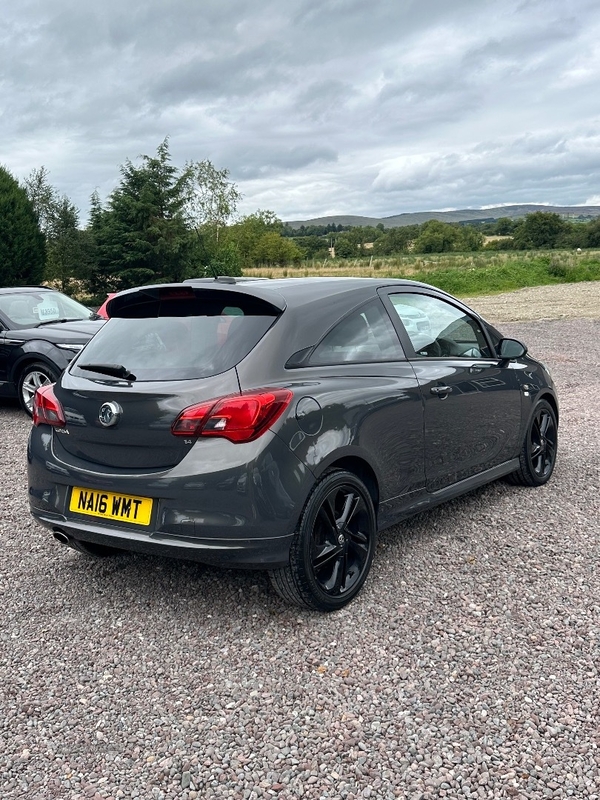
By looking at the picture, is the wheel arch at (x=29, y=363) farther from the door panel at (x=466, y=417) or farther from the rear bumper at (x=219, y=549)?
the rear bumper at (x=219, y=549)

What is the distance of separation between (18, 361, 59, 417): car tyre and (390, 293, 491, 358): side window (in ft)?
18.2

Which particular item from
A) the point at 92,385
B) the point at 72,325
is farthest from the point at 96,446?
the point at 72,325

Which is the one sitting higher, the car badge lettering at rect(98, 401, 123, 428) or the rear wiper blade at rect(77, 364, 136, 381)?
the rear wiper blade at rect(77, 364, 136, 381)

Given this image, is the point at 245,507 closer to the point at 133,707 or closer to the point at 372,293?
the point at 133,707

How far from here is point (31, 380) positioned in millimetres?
9289

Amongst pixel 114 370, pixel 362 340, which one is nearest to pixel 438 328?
pixel 362 340

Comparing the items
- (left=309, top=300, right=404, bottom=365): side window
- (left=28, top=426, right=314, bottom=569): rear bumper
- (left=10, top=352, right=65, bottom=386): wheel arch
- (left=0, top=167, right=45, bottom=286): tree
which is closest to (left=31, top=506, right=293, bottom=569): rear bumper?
(left=28, top=426, right=314, bottom=569): rear bumper

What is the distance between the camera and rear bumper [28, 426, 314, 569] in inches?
135

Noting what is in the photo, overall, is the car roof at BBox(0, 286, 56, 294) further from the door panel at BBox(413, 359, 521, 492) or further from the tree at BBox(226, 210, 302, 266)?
the tree at BBox(226, 210, 302, 266)

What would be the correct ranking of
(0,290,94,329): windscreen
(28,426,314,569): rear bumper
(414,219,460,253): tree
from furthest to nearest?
(414,219,460,253): tree, (0,290,94,329): windscreen, (28,426,314,569): rear bumper

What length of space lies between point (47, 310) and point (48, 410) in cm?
675

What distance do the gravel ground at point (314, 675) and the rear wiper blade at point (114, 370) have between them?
3.93 ft

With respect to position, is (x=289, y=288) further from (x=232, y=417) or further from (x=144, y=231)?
(x=144, y=231)

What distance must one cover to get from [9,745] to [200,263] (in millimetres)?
37766
